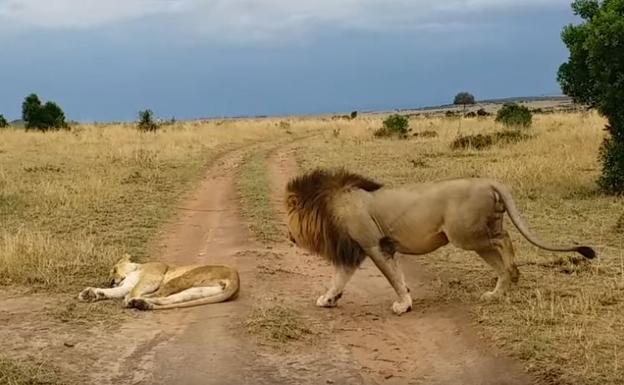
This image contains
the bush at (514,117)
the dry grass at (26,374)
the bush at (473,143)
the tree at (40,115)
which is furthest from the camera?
the tree at (40,115)

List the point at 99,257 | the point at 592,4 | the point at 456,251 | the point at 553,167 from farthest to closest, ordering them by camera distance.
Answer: the point at 553,167 < the point at 592,4 < the point at 456,251 < the point at 99,257

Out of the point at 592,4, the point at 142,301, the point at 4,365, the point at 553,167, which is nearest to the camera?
the point at 4,365

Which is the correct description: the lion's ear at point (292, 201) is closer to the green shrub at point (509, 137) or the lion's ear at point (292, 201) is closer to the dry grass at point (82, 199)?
the dry grass at point (82, 199)

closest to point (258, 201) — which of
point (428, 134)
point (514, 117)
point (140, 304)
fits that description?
point (140, 304)

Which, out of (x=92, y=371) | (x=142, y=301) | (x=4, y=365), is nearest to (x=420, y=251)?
(x=142, y=301)

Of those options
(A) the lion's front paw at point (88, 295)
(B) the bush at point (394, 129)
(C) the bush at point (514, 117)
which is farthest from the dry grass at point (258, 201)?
(C) the bush at point (514, 117)

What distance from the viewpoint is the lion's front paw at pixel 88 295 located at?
764 cm

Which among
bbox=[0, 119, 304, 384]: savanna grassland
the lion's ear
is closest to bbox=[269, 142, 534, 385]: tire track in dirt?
the lion's ear

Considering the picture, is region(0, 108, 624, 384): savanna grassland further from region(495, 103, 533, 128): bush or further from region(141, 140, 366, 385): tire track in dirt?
region(495, 103, 533, 128): bush

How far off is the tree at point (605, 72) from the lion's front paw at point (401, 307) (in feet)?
26.3

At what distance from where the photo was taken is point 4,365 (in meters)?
5.53

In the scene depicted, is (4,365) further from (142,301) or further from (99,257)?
(99,257)

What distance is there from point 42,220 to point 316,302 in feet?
19.6

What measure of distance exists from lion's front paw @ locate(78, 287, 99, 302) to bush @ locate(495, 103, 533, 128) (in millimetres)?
25155
